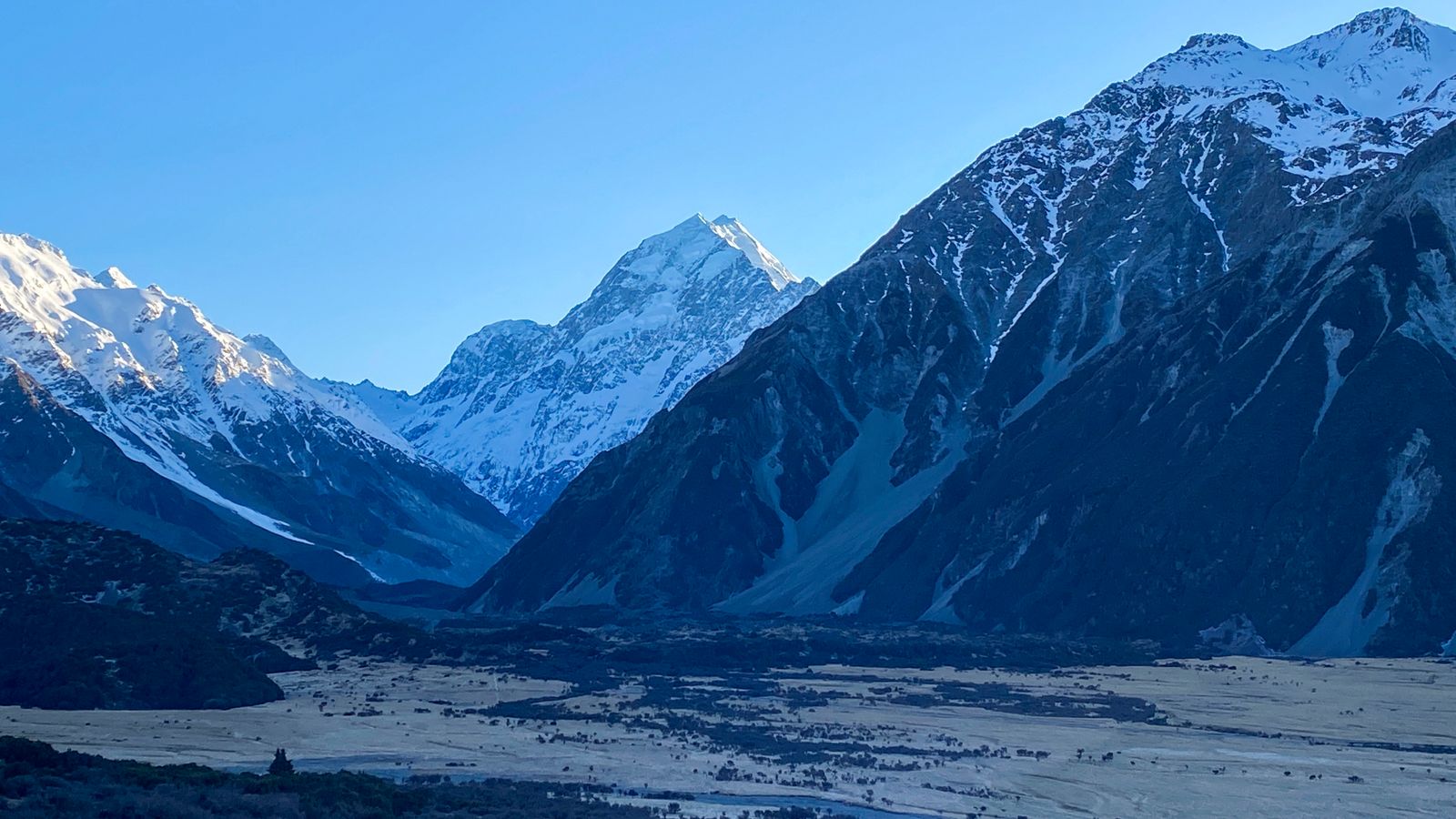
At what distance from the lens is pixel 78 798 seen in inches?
2547

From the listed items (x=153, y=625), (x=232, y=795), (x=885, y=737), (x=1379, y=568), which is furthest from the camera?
(x=1379, y=568)

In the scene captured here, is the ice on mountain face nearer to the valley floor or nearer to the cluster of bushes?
the valley floor

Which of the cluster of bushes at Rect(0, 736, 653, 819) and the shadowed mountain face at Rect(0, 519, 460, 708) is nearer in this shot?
the cluster of bushes at Rect(0, 736, 653, 819)

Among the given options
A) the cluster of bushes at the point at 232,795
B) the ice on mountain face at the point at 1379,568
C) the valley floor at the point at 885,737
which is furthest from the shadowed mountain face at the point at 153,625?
the ice on mountain face at the point at 1379,568

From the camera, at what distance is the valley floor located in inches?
3243

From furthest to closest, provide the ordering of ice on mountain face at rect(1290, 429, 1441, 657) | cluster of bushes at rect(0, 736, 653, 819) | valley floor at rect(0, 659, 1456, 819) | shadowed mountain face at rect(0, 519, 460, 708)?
ice on mountain face at rect(1290, 429, 1441, 657) → shadowed mountain face at rect(0, 519, 460, 708) → valley floor at rect(0, 659, 1456, 819) → cluster of bushes at rect(0, 736, 653, 819)

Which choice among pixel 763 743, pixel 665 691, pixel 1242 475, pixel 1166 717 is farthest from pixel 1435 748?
pixel 1242 475

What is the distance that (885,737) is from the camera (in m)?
105

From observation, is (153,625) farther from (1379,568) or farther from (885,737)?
(1379,568)

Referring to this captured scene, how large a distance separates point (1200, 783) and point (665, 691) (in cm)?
6033

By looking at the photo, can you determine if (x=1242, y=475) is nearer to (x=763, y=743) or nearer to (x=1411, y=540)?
(x=1411, y=540)

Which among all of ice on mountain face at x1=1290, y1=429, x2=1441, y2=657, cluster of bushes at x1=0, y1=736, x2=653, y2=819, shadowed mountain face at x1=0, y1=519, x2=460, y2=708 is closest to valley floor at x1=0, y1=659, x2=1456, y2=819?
shadowed mountain face at x1=0, y1=519, x2=460, y2=708

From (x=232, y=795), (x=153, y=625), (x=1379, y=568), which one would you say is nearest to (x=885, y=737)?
(x=232, y=795)

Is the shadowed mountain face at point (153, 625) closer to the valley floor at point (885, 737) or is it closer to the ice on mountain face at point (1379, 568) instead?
the valley floor at point (885, 737)
